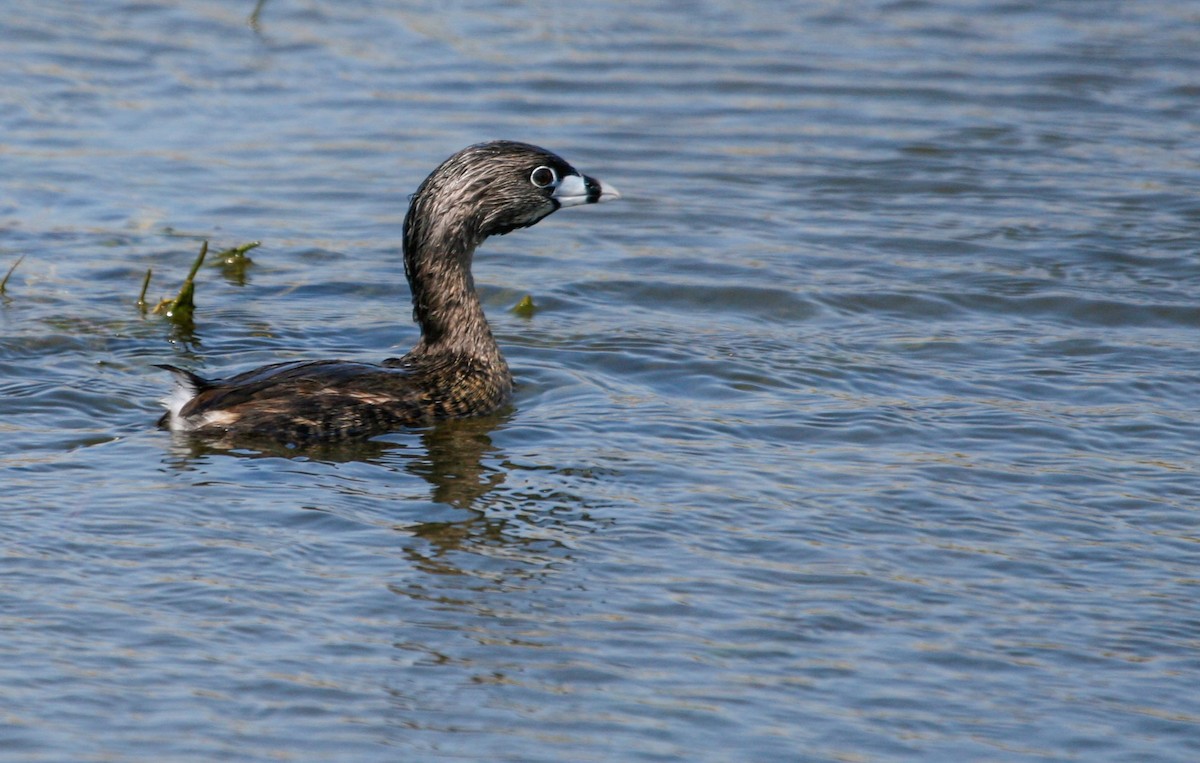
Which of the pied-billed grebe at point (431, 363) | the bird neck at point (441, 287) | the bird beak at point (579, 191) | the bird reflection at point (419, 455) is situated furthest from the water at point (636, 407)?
the bird beak at point (579, 191)

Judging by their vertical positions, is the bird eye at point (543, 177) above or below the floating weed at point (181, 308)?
above

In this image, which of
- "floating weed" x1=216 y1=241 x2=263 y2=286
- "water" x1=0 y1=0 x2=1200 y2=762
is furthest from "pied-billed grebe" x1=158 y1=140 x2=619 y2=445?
"floating weed" x1=216 y1=241 x2=263 y2=286

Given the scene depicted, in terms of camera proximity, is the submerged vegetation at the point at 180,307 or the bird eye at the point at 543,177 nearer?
the bird eye at the point at 543,177

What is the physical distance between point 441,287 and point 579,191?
91 cm

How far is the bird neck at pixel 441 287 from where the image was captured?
9.68 meters

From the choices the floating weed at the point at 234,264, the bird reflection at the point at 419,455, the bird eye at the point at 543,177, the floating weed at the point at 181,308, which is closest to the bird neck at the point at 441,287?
the bird eye at the point at 543,177

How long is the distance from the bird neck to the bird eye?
45cm

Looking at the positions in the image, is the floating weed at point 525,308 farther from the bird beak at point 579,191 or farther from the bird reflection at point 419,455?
the bird reflection at point 419,455

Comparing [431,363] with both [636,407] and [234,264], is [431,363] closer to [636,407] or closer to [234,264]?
[636,407]

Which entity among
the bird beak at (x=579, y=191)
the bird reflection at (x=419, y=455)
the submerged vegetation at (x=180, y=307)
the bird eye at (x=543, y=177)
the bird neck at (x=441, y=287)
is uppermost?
the bird eye at (x=543, y=177)

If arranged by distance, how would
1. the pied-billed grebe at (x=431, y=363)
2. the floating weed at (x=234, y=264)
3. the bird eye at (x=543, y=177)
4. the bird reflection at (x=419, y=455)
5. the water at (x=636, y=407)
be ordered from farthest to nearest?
the floating weed at (x=234, y=264) → the bird eye at (x=543, y=177) → the pied-billed grebe at (x=431, y=363) → the bird reflection at (x=419, y=455) → the water at (x=636, y=407)

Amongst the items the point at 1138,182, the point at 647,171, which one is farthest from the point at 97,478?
the point at 1138,182

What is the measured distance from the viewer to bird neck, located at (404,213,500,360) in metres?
9.68

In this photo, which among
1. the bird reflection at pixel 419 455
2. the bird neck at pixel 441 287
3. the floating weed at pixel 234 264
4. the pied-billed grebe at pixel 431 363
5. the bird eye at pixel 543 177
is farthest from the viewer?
the floating weed at pixel 234 264
